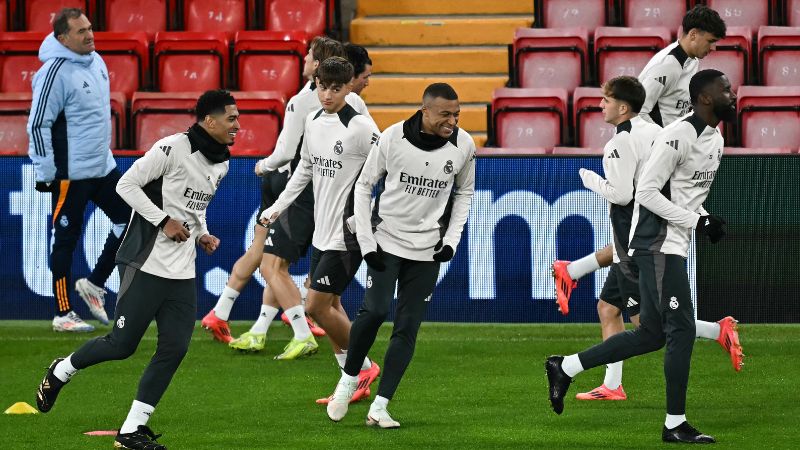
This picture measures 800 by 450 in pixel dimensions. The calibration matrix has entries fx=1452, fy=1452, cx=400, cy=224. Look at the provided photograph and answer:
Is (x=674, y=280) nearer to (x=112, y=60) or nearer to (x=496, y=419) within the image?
(x=496, y=419)

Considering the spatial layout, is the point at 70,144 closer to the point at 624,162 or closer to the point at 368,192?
the point at 368,192

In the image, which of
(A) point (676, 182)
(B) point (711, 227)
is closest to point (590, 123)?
(A) point (676, 182)

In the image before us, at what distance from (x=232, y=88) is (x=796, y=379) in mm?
7252

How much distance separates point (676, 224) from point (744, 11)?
7.71 meters

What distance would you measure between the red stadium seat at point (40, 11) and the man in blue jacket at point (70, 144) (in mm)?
4446

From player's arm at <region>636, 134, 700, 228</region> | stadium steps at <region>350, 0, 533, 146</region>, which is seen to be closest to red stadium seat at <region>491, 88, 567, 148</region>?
stadium steps at <region>350, 0, 533, 146</region>

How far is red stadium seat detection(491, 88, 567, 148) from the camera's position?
13.1 meters

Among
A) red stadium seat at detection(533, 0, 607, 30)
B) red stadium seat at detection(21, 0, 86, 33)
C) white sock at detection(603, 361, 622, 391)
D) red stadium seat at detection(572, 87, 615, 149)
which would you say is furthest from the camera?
red stadium seat at detection(21, 0, 86, 33)

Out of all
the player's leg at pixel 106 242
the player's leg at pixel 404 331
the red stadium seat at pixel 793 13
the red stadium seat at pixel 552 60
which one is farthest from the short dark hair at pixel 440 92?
the red stadium seat at pixel 793 13

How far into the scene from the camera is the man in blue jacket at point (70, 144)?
11.1 metres

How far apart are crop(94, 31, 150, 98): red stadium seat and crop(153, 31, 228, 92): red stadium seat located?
0.58 ft

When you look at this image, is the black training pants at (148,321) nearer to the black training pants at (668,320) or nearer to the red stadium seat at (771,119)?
the black training pants at (668,320)

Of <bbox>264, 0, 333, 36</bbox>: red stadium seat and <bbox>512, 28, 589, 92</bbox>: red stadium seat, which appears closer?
<bbox>512, 28, 589, 92</bbox>: red stadium seat

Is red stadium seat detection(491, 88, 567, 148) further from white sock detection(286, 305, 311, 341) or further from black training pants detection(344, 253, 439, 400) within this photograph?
black training pants detection(344, 253, 439, 400)
